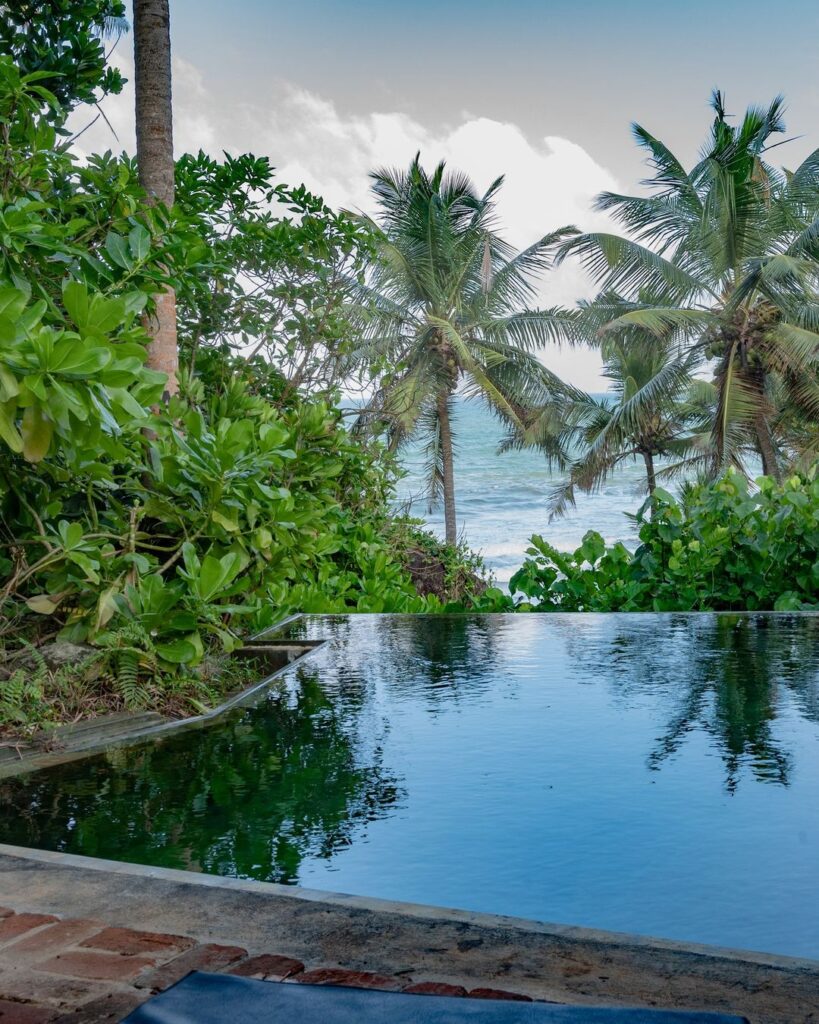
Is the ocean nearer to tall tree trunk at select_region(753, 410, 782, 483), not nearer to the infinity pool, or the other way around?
tall tree trunk at select_region(753, 410, 782, 483)

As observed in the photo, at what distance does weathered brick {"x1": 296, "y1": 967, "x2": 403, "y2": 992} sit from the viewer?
171 centimetres

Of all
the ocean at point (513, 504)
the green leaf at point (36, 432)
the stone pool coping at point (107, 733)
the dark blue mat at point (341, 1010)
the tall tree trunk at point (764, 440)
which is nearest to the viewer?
the dark blue mat at point (341, 1010)

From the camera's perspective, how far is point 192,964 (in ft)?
5.93

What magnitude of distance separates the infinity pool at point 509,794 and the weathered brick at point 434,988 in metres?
0.47

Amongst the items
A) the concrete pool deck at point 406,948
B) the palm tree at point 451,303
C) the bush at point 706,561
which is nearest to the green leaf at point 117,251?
the concrete pool deck at point 406,948

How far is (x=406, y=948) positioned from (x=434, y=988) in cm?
15

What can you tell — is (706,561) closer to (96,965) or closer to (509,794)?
(509,794)

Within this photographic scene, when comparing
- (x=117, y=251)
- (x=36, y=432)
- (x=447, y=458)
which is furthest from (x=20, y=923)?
(x=447, y=458)

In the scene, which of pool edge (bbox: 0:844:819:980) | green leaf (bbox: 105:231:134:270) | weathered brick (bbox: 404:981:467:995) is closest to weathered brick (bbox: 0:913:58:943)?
pool edge (bbox: 0:844:819:980)

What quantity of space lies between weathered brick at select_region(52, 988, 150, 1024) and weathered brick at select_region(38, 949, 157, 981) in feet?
0.20

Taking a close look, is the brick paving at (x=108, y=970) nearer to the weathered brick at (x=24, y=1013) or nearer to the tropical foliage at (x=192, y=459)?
the weathered brick at (x=24, y=1013)

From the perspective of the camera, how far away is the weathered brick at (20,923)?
76.4 inches

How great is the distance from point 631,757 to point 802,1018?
1.59 metres

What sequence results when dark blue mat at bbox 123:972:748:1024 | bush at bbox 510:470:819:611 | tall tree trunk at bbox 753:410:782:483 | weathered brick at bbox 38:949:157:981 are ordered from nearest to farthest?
dark blue mat at bbox 123:972:748:1024 < weathered brick at bbox 38:949:157:981 < bush at bbox 510:470:819:611 < tall tree trunk at bbox 753:410:782:483
